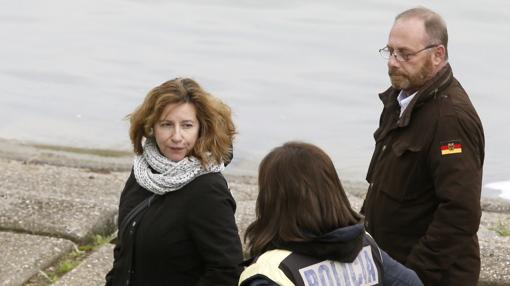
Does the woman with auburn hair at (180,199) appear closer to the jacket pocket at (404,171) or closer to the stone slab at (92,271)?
the jacket pocket at (404,171)

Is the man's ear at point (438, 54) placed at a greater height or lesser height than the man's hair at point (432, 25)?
lesser

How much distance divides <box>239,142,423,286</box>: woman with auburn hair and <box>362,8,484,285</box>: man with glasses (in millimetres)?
938

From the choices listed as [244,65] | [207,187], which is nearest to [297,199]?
[207,187]

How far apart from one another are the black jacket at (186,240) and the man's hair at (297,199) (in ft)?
1.77

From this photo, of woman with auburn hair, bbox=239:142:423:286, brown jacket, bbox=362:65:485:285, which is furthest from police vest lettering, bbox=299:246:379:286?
brown jacket, bbox=362:65:485:285

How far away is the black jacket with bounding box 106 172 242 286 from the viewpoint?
3740 mm

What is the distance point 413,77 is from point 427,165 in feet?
1.17

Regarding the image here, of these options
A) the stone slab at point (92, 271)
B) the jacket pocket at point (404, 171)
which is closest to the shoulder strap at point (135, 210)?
the jacket pocket at point (404, 171)

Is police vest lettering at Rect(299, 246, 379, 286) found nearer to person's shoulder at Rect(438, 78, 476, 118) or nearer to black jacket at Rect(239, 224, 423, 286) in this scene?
black jacket at Rect(239, 224, 423, 286)

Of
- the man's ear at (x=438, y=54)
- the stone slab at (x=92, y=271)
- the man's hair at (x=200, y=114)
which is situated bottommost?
the stone slab at (x=92, y=271)

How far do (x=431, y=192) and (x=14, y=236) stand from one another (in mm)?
2556

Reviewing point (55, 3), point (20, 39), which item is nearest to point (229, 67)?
point (20, 39)

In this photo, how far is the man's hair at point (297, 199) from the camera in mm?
3127

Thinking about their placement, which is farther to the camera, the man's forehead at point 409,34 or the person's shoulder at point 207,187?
the man's forehead at point 409,34
